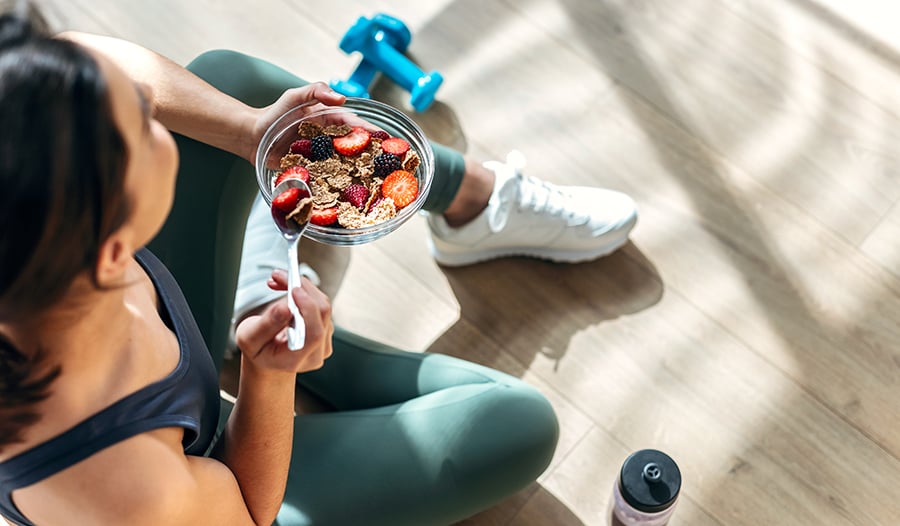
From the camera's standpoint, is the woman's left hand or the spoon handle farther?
the woman's left hand

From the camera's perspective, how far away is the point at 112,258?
568 mm

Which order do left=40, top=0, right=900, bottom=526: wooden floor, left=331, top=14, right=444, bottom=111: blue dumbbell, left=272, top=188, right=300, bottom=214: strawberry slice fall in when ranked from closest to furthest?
1. left=272, top=188, right=300, bottom=214: strawberry slice
2. left=40, top=0, right=900, bottom=526: wooden floor
3. left=331, top=14, right=444, bottom=111: blue dumbbell

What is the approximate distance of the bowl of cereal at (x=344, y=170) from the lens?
38.4 inches

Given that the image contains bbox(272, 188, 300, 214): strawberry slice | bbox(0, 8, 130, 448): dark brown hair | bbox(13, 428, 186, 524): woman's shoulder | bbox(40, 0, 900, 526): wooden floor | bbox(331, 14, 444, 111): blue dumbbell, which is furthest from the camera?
bbox(331, 14, 444, 111): blue dumbbell

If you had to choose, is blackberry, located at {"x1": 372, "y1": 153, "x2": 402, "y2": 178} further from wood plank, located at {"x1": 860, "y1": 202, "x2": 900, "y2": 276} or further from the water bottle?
wood plank, located at {"x1": 860, "y1": 202, "x2": 900, "y2": 276}

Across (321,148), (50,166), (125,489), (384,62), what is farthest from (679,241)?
(50,166)

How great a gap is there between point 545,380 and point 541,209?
257 mm

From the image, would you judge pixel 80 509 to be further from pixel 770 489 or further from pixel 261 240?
pixel 770 489

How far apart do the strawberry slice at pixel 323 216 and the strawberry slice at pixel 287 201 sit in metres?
0.05

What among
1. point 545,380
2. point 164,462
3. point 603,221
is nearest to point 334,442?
point 164,462

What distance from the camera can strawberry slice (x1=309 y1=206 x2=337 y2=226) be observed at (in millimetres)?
959

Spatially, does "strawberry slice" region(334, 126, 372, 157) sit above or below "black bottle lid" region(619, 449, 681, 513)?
above

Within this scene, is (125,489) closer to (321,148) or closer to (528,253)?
(321,148)

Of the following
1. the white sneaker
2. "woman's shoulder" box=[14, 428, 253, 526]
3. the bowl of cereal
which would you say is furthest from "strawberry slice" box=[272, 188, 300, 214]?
the white sneaker
